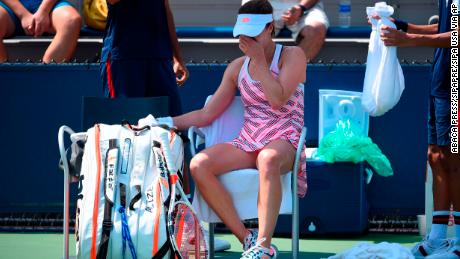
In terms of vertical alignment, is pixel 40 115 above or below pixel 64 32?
below

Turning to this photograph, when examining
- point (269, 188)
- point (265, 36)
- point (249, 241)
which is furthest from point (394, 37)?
point (249, 241)

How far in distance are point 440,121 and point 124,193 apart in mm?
1992

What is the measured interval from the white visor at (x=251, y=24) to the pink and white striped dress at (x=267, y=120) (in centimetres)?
23

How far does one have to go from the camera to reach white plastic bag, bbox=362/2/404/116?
262 inches

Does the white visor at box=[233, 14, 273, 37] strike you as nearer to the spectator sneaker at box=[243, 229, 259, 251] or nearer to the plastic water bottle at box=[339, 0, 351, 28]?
the spectator sneaker at box=[243, 229, 259, 251]

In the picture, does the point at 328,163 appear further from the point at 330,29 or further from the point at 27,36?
the point at 27,36

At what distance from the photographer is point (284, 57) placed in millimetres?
6199

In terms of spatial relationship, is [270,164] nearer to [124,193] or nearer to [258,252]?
[258,252]

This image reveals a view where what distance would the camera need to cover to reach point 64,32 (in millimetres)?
8898

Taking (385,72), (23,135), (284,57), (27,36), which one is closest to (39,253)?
(23,135)

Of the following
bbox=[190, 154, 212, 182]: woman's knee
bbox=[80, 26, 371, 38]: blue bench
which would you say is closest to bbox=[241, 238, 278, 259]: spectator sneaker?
bbox=[190, 154, 212, 182]: woman's knee

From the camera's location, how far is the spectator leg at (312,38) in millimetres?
8844

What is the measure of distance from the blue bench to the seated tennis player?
9.45ft

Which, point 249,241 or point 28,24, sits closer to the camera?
point 249,241
